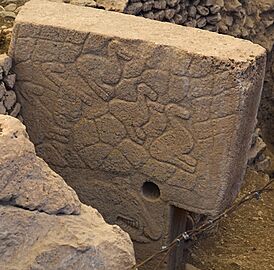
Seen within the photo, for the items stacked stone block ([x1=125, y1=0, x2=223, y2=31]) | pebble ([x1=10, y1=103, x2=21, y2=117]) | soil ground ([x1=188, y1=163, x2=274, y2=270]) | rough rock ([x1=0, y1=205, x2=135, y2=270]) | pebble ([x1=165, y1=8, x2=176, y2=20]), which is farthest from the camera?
pebble ([x1=165, y1=8, x2=176, y2=20])

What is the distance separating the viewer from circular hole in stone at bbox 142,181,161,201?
367 cm

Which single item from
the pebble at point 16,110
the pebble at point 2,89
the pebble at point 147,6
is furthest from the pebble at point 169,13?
the pebble at point 2,89

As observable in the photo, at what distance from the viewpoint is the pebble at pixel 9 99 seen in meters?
3.59

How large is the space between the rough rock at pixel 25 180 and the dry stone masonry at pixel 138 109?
49.1 inches

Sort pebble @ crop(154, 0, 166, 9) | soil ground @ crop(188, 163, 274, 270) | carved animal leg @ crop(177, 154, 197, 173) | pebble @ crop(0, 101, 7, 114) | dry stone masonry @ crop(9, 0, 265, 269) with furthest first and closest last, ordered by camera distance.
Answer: pebble @ crop(154, 0, 166, 9) → soil ground @ crop(188, 163, 274, 270) → pebble @ crop(0, 101, 7, 114) → carved animal leg @ crop(177, 154, 197, 173) → dry stone masonry @ crop(9, 0, 265, 269)

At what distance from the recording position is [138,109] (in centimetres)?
344

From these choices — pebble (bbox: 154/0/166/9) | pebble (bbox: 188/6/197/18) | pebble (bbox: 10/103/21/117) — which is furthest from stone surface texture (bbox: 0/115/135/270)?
pebble (bbox: 188/6/197/18)

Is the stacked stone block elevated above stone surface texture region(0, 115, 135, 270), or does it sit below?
below

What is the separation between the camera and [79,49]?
345 centimetres

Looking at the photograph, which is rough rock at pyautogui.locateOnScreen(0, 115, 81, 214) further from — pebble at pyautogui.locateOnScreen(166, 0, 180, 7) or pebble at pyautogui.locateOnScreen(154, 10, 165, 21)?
pebble at pyautogui.locateOnScreen(166, 0, 180, 7)

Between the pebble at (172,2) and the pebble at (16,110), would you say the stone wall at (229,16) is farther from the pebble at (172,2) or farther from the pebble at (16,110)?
the pebble at (16,110)

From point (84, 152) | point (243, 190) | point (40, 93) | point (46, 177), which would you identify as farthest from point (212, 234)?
point (46, 177)

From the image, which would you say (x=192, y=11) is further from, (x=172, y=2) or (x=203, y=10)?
(x=172, y=2)

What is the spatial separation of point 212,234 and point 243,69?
188 centimetres
